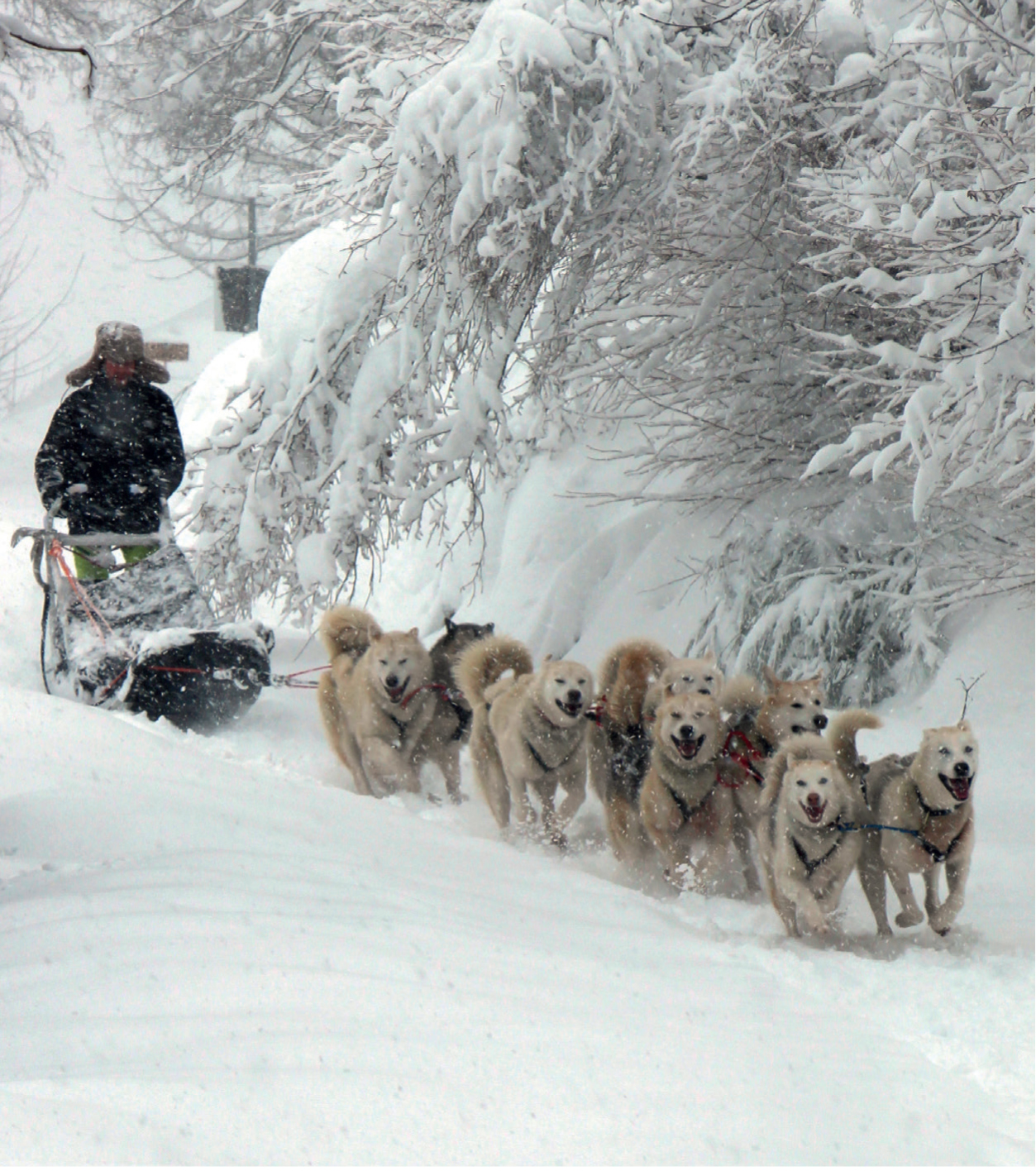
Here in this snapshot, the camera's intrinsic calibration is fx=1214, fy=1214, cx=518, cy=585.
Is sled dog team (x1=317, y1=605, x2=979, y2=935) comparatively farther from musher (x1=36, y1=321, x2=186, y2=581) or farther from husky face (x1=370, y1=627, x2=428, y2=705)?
musher (x1=36, y1=321, x2=186, y2=581)

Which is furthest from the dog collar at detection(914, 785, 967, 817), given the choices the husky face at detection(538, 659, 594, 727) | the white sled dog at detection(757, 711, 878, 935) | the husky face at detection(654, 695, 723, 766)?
the husky face at detection(538, 659, 594, 727)

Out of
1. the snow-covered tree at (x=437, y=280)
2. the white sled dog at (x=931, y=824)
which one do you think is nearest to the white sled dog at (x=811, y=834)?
the white sled dog at (x=931, y=824)

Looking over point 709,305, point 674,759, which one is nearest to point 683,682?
point 674,759

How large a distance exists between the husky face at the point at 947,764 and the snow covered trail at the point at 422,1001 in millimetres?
534

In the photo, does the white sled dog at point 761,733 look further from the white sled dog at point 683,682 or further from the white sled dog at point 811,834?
the white sled dog at point 811,834

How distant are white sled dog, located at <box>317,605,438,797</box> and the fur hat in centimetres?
204

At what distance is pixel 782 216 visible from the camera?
6.94 meters

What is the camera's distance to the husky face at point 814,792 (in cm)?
407

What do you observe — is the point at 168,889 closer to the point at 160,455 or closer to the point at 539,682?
the point at 539,682

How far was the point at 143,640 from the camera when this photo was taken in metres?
6.61

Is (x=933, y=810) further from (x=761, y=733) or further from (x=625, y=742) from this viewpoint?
(x=625, y=742)

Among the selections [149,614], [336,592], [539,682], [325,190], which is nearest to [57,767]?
[539,682]

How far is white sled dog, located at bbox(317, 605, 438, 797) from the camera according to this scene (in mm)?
5926

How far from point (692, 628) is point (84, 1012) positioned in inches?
233
